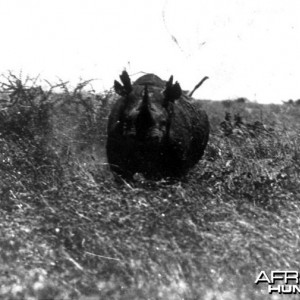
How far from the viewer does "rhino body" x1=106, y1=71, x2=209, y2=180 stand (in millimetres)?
8320

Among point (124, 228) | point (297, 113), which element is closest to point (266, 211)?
point (124, 228)

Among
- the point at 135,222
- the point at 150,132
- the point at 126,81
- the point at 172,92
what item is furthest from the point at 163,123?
the point at 135,222

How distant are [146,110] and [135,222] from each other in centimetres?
176

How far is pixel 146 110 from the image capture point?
27.1 ft

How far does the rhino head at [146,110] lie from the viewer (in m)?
8.28

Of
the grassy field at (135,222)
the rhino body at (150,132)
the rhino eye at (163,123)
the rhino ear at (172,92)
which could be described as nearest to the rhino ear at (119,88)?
the rhino body at (150,132)

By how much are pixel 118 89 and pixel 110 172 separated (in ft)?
3.85

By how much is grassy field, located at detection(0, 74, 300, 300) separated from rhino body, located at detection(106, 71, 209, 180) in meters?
0.29

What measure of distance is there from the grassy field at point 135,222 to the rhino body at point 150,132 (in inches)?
11.5

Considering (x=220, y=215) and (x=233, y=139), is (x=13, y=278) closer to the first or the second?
(x=220, y=215)

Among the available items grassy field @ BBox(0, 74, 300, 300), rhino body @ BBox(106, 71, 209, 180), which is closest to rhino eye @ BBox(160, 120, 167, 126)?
rhino body @ BBox(106, 71, 209, 180)

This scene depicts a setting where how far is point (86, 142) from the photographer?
10383mm

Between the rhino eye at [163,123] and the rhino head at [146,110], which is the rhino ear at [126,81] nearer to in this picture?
the rhino head at [146,110]

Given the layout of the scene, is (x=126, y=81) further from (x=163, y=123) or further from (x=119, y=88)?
(x=163, y=123)
